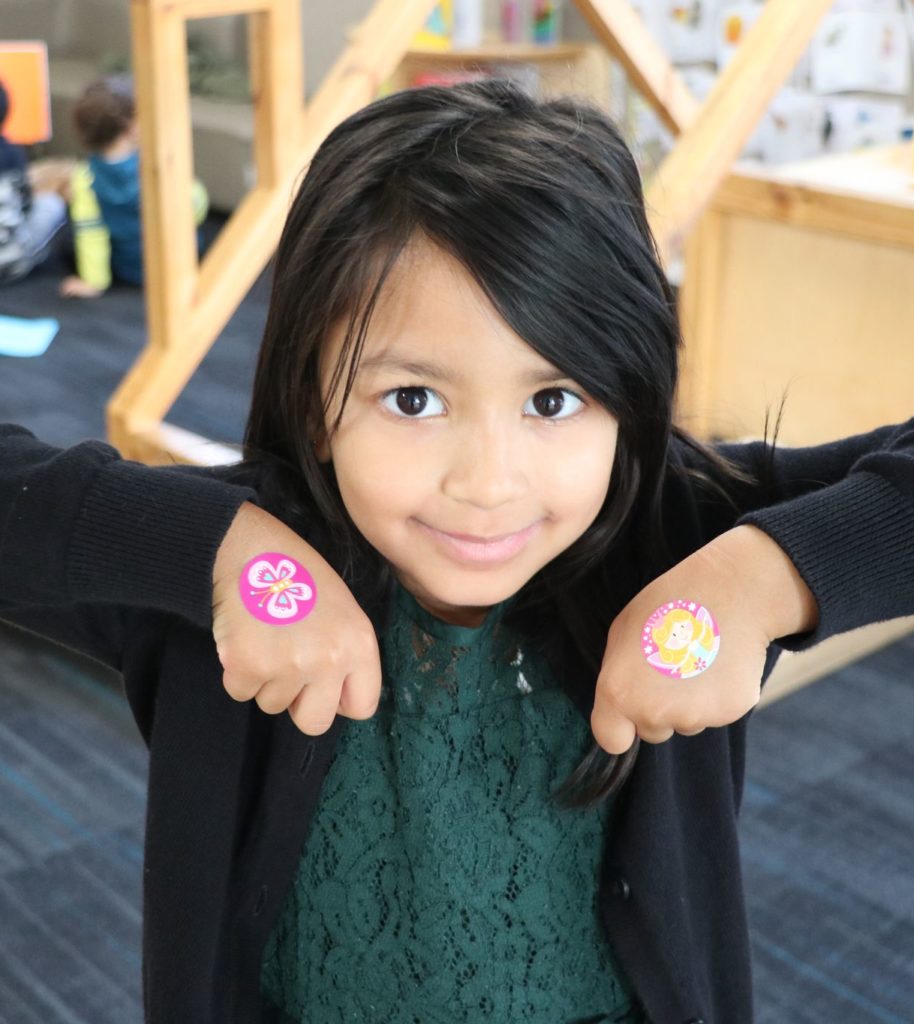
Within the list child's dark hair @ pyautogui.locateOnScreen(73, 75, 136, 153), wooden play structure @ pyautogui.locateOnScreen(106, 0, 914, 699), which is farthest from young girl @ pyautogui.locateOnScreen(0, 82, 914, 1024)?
child's dark hair @ pyautogui.locateOnScreen(73, 75, 136, 153)

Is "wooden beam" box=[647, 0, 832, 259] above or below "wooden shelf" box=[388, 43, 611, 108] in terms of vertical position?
above

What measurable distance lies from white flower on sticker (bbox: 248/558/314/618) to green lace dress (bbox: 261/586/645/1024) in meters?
0.14

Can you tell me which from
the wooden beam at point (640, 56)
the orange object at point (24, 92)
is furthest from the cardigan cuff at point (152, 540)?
the orange object at point (24, 92)

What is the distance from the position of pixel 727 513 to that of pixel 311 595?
29 centimetres

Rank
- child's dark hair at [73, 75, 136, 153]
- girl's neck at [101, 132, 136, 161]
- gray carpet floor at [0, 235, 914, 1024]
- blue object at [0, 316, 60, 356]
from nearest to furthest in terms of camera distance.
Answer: gray carpet floor at [0, 235, 914, 1024] → blue object at [0, 316, 60, 356] → child's dark hair at [73, 75, 136, 153] → girl's neck at [101, 132, 136, 161]

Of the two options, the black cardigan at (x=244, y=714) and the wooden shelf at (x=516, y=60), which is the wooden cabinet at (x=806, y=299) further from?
the wooden shelf at (x=516, y=60)

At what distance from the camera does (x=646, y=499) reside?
84 centimetres

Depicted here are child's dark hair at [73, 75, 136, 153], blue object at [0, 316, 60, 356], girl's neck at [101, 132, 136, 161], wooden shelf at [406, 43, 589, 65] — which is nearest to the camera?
blue object at [0, 316, 60, 356]

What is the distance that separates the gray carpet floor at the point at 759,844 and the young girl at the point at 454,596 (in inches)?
30.4

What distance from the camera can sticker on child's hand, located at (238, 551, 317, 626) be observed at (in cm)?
70

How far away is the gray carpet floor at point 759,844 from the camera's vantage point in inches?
62.9

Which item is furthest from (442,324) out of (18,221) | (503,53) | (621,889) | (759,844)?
(18,221)

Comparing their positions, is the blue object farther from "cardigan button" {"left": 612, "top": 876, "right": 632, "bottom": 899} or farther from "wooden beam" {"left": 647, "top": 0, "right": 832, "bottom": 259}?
"cardigan button" {"left": 612, "top": 876, "right": 632, "bottom": 899}

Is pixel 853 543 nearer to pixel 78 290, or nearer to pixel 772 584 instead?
pixel 772 584
